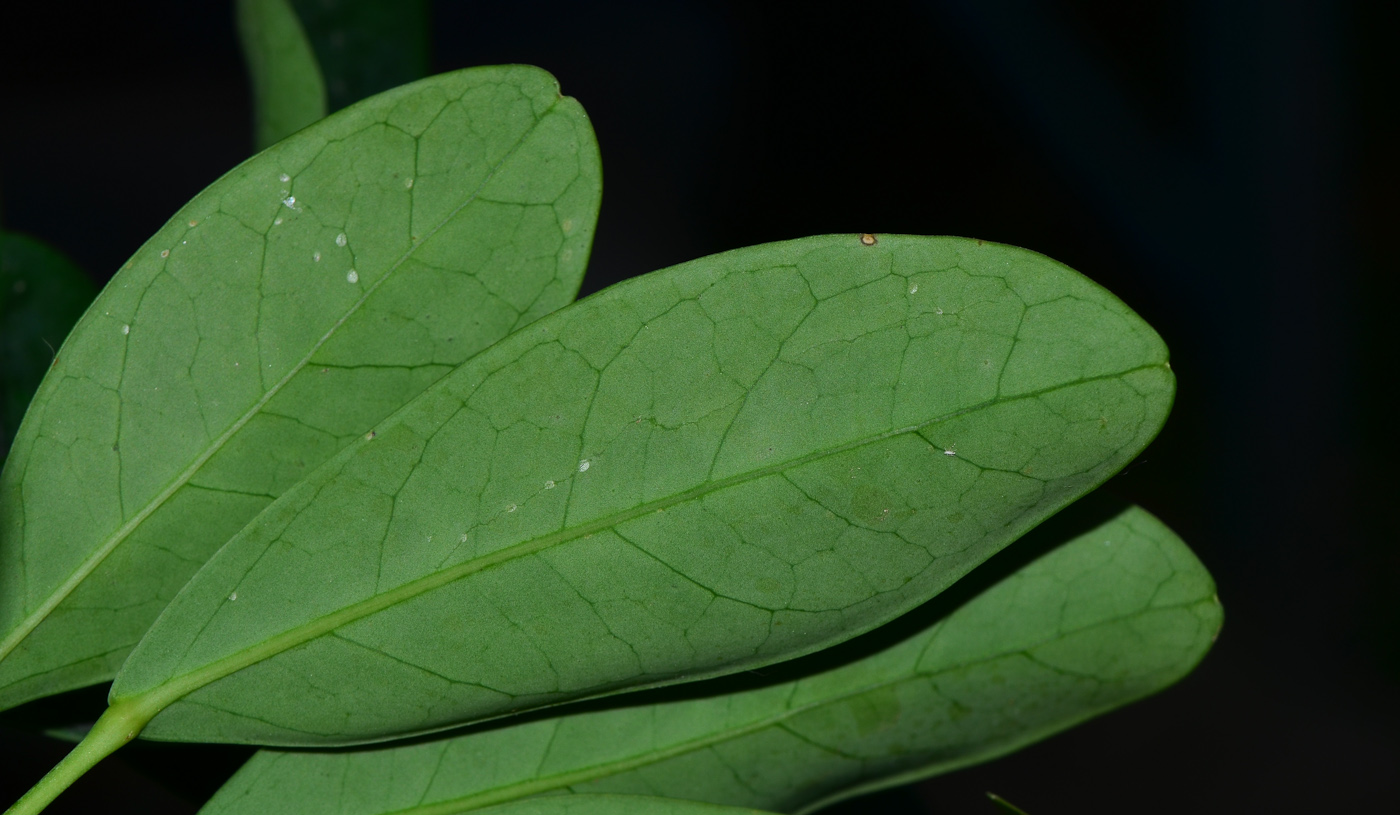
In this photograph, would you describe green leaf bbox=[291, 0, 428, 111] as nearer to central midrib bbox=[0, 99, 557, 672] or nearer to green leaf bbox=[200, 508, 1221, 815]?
central midrib bbox=[0, 99, 557, 672]

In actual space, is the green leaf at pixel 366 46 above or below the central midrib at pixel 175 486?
above

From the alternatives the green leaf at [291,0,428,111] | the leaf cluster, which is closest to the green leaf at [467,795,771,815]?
the leaf cluster

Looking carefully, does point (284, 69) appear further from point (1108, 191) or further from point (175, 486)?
point (1108, 191)

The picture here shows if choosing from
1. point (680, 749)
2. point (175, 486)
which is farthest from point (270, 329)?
point (680, 749)

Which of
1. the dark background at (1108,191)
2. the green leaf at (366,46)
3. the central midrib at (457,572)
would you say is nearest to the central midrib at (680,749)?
the central midrib at (457,572)

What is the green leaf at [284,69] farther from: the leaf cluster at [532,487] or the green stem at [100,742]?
the green stem at [100,742]
